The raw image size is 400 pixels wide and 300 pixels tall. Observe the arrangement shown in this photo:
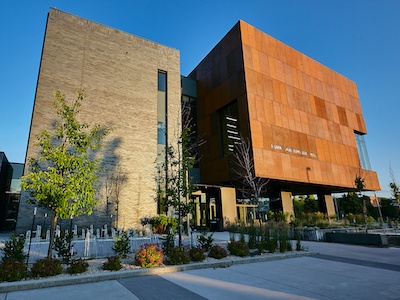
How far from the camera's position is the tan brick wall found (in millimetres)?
19688

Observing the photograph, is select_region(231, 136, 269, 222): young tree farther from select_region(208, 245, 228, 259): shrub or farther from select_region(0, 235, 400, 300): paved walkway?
select_region(0, 235, 400, 300): paved walkway

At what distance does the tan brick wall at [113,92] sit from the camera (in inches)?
775

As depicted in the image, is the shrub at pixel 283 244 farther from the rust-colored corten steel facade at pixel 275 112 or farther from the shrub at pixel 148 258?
the rust-colored corten steel facade at pixel 275 112

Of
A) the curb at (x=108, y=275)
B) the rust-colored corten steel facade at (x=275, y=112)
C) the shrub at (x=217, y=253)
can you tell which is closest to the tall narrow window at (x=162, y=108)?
the rust-colored corten steel facade at (x=275, y=112)

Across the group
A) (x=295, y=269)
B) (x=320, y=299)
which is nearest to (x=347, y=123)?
(x=295, y=269)

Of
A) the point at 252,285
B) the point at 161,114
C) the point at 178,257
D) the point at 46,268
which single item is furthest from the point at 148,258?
the point at 161,114

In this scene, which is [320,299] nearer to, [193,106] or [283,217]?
[283,217]

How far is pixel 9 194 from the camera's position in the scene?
2938cm

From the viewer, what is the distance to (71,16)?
21953mm

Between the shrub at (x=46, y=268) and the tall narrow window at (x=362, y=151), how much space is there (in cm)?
3780

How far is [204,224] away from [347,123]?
78.8ft

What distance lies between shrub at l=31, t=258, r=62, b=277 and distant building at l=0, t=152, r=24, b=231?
25.1 meters

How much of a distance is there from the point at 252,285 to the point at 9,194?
3387 centimetres

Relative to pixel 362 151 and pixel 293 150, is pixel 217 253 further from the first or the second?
pixel 362 151
